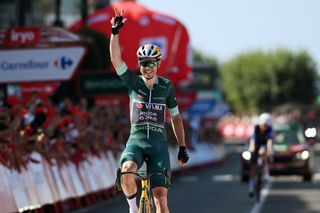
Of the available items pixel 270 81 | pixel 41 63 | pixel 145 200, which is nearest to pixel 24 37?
pixel 41 63

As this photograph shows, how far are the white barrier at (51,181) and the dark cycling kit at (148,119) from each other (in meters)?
4.31

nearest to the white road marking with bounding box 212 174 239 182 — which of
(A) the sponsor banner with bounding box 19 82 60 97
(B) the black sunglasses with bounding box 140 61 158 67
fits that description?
(A) the sponsor banner with bounding box 19 82 60 97

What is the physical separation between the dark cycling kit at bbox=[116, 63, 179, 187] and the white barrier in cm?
431

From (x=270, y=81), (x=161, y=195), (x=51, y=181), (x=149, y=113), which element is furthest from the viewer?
(x=270, y=81)

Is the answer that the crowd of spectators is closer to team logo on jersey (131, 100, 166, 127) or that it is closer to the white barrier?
the white barrier

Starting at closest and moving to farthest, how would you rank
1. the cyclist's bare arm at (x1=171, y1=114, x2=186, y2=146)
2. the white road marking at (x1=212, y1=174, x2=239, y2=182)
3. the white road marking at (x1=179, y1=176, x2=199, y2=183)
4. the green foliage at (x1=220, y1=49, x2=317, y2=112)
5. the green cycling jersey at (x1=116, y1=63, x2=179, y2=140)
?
1. the green cycling jersey at (x1=116, y1=63, x2=179, y2=140)
2. the cyclist's bare arm at (x1=171, y1=114, x2=186, y2=146)
3. the white road marking at (x1=212, y1=174, x2=239, y2=182)
4. the white road marking at (x1=179, y1=176, x2=199, y2=183)
5. the green foliage at (x1=220, y1=49, x2=317, y2=112)

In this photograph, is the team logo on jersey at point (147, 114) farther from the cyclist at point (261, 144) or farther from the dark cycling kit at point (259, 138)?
the dark cycling kit at point (259, 138)

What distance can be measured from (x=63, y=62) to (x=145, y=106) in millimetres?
11508

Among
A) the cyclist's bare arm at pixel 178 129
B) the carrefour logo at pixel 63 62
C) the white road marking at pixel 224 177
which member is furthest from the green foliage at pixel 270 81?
the cyclist's bare arm at pixel 178 129

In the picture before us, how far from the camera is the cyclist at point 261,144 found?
26266 millimetres

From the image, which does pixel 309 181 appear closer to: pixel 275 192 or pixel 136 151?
pixel 275 192

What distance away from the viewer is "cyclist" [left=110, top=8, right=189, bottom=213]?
13.8 metres

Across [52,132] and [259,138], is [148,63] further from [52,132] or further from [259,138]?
[259,138]

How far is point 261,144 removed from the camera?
26.7m
